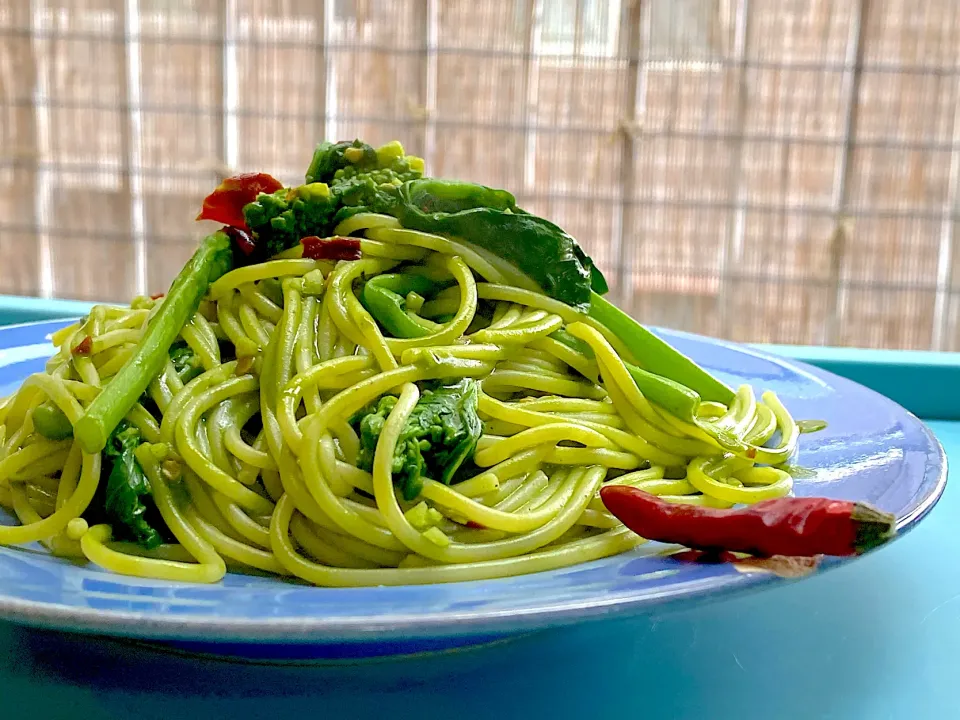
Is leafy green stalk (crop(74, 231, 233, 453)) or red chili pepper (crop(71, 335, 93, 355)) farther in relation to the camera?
red chili pepper (crop(71, 335, 93, 355))

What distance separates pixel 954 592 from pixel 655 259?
4.70 m

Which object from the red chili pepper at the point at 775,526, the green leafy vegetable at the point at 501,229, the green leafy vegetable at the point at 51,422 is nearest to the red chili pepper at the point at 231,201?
the green leafy vegetable at the point at 501,229

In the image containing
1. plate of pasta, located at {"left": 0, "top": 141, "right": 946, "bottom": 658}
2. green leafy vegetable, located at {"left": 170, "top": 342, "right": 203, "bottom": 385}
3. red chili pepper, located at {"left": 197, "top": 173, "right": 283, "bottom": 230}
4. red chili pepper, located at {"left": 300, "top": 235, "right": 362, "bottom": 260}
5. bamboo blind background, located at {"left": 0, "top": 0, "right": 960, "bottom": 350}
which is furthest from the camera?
bamboo blind background, located at {"left": 0, "top": 0, "right": 960, "bottom": 350}

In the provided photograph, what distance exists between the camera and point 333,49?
5.91 m

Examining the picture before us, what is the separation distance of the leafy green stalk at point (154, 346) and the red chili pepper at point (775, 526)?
75 cm

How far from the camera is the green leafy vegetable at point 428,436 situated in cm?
129

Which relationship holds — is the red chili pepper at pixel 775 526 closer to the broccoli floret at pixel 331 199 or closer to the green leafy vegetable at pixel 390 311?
the green leafy vegetable at pixel 390 311

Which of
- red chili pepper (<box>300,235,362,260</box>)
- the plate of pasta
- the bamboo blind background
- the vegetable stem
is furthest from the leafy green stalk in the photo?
the bamboo blind background

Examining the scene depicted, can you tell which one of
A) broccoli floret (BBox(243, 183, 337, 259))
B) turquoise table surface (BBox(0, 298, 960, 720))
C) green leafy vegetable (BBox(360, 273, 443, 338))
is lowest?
turquoise table surface (BBox(0, 298, 960, 720))

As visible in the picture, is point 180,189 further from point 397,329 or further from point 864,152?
point 397,329

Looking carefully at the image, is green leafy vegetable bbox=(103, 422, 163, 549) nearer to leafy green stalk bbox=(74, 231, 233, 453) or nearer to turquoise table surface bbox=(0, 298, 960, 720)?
leafy green stalk bbox=(74, 231, 233, 453)

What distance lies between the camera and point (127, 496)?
1.30 meters

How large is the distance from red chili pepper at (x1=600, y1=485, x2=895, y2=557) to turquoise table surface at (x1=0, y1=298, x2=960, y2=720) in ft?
0.54

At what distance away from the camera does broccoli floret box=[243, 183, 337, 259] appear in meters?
1.68
